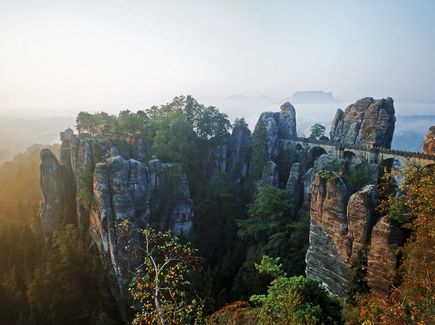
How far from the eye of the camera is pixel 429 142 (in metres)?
26.0

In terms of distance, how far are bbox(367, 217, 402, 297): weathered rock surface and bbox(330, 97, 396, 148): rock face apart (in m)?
22.0

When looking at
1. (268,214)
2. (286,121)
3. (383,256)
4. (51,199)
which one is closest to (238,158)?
(286,121)

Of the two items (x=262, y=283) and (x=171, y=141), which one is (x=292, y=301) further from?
(x=171, y=141)

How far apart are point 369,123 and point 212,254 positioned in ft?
68.4

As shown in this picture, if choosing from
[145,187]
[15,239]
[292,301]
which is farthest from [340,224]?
[15,239]

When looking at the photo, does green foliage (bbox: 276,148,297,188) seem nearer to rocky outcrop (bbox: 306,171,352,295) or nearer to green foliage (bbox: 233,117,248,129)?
green foliage (bbox: 233,117,248,129)

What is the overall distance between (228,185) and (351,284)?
66.6 feet

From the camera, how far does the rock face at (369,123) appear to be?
3405 centimetres

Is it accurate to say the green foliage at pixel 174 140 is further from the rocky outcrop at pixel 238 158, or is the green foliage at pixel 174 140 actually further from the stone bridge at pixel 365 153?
the stone bridge at pixel 365 153

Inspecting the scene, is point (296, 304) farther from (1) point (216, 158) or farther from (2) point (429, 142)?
(1) point (216, 158)

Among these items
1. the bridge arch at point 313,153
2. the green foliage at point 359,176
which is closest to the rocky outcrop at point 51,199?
the green foliage at point 359,176

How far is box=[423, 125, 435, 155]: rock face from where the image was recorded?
82.4 feet

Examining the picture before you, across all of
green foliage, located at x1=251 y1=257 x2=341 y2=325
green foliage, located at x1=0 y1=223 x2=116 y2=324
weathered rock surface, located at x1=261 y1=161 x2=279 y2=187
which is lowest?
green foliage, located at x1=0 y1=223 x2=116 y2=324

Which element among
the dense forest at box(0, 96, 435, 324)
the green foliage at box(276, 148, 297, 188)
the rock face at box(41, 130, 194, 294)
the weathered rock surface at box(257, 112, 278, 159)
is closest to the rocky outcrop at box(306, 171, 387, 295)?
the dense forest at box(0, 96, 435, 324)
